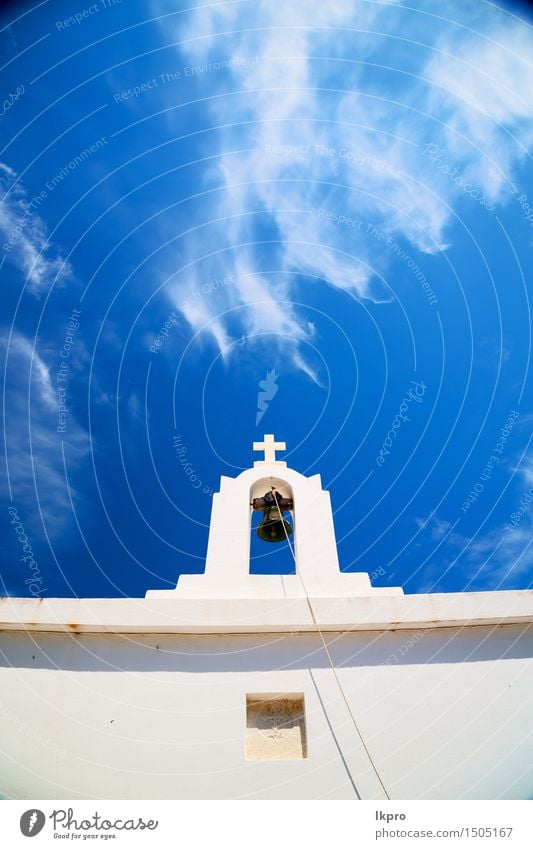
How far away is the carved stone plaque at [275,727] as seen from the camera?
4.29 m

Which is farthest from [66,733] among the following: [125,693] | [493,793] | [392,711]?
[493,793]

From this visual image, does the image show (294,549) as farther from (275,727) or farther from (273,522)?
(275,727)

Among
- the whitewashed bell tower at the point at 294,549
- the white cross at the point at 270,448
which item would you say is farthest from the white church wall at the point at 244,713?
the white cross at the point at 270,448

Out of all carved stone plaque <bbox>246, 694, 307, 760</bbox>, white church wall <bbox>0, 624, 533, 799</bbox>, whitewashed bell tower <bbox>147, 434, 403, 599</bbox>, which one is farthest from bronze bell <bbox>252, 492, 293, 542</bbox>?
carved stone plaque <bbox>246, 694, 307, 760</bbox>

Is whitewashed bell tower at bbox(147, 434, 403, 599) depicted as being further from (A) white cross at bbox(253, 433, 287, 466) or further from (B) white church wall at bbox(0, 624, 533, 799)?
(B) white church wall at bbox(0, 624, 533, 799)

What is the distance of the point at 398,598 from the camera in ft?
16.2

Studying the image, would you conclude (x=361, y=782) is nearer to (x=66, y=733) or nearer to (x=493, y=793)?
(x=493, y=793)

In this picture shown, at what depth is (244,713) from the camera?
14.4 ft

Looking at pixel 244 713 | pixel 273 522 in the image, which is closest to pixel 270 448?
pixel 273 522

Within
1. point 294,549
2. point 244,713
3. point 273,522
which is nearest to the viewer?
point 244,713

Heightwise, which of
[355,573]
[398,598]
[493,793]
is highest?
[355,573]

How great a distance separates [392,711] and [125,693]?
2.66m

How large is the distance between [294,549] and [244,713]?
226cm

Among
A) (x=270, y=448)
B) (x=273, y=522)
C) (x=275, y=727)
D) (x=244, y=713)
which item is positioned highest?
(x=270, y=448)
